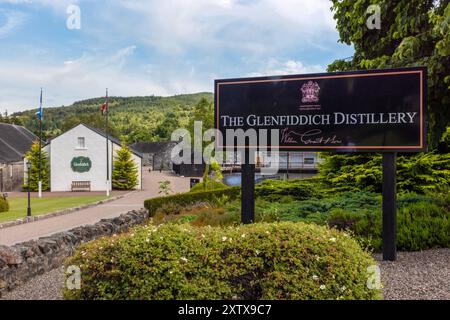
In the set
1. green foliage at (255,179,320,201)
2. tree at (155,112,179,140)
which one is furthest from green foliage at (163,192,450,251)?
tree at (155,112,179,140)

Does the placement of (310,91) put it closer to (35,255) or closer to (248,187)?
(248,187)

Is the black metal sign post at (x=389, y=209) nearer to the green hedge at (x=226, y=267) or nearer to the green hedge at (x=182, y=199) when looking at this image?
the green hedge at (x=226, y=267)

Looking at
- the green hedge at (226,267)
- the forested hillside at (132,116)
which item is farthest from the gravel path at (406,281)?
the forested hillside at (132,116)

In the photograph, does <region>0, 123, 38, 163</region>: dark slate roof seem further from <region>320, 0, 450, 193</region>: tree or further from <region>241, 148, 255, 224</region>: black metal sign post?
<region>241, 148, 255, 224</region>: black metal sign post

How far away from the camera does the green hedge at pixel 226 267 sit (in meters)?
4.84

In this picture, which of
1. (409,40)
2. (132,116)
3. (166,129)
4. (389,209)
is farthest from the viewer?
(132,116)

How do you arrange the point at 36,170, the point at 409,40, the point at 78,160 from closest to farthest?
the point at 409,40 → the point at 36,170 → the point at 78,160

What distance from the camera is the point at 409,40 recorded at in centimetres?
1120

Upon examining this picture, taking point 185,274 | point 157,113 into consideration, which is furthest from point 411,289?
point 157,113

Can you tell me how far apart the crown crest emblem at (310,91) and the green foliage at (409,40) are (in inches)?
113

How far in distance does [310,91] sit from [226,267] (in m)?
5.52

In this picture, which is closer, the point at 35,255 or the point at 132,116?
the point at 35,255

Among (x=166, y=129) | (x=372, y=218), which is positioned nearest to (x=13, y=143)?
(x=372, y=218)
